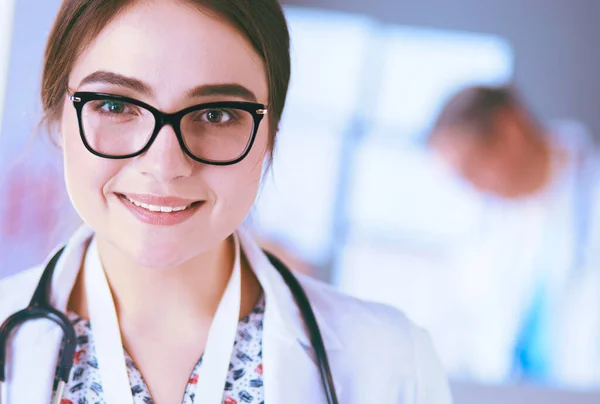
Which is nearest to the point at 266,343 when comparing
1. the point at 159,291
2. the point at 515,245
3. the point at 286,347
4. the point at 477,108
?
the point at 286,347

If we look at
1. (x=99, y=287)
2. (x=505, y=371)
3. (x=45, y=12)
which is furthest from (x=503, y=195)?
(x=99, y=287)

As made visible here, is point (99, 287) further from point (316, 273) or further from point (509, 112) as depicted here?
point (509, 112)

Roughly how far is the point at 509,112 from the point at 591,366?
1.23m

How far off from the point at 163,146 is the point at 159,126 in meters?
0.03

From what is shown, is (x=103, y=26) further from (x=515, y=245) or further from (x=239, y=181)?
(x=515, y=245)

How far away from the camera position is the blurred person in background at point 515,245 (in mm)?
2967

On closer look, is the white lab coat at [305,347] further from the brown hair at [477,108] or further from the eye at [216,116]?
the brown hair at [477,108]

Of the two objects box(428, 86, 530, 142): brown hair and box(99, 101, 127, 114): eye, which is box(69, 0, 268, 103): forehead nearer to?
box(99, 101, 127, 114): eye

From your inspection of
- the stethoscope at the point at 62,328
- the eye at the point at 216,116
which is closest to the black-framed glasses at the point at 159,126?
the eye at the point at 216,116

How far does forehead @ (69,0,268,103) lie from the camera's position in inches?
32.5

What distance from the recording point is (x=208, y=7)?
85cm

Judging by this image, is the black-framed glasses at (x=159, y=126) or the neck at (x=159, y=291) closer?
the black-framed glasses at (x=159, y=126)

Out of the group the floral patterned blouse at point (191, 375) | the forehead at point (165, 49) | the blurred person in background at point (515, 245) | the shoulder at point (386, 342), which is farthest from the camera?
the blurred person in background at point (515, 245)

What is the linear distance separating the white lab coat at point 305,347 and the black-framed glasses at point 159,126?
0.81 ft
